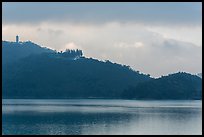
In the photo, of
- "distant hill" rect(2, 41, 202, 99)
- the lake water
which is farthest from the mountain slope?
the lake water

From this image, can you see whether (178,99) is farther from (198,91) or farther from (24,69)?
(24,69)

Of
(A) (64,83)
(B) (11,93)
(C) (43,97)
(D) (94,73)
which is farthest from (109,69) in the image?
(B) (11,93)

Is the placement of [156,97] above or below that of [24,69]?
below

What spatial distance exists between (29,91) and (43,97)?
17.8ft

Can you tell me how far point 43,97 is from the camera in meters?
140

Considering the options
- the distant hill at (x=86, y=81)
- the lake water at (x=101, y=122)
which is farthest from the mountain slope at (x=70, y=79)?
the lake water at (x=101, y=122)

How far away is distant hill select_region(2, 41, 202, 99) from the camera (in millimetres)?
126812

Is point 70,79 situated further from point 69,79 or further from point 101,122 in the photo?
point 101,122

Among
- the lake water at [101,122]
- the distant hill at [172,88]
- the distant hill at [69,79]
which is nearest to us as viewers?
the lake water at [101,122]

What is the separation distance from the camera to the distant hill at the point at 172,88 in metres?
125

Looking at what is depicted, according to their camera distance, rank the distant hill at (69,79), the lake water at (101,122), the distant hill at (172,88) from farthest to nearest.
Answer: the distant hill at (69,79) → the distant hill at (172,88) → the lake water at (101,122)

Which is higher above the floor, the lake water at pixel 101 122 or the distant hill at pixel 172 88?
the distant hill at pixel 172 88

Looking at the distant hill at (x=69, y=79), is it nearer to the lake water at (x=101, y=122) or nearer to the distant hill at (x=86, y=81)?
the distant hill at (x=86, y=81)

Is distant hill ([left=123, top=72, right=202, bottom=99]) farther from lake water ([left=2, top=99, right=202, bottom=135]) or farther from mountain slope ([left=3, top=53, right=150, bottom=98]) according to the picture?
lake water ([left=2, top=99, right=202, bottom=135])
